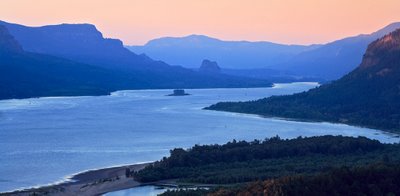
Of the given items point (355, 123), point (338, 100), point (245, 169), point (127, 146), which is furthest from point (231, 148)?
point (338, 100)

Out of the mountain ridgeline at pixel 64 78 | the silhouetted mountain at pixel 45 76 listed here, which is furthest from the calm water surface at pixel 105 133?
the mountain ridgeline at pixel 64 78

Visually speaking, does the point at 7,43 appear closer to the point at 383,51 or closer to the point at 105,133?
the point at 383,51

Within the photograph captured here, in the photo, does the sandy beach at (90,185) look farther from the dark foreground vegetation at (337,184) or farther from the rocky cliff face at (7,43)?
the rocky cliff face at (7,43)

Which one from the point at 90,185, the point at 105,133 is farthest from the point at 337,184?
the point at 105,133

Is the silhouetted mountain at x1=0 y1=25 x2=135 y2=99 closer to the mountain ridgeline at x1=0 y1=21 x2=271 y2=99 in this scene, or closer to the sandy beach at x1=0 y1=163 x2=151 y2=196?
the mountain ridgeline at x1=0 y1=21 x2=271 y2=99

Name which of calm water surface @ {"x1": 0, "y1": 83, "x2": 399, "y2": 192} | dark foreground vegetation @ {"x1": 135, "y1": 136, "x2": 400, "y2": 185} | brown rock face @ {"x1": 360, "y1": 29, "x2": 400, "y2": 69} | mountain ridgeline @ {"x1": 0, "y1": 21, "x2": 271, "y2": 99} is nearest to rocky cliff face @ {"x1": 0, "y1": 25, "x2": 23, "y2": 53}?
mountain ridgeline @ {"x1": 0, "y1": 21, "x2": 271, "y2": 99}
